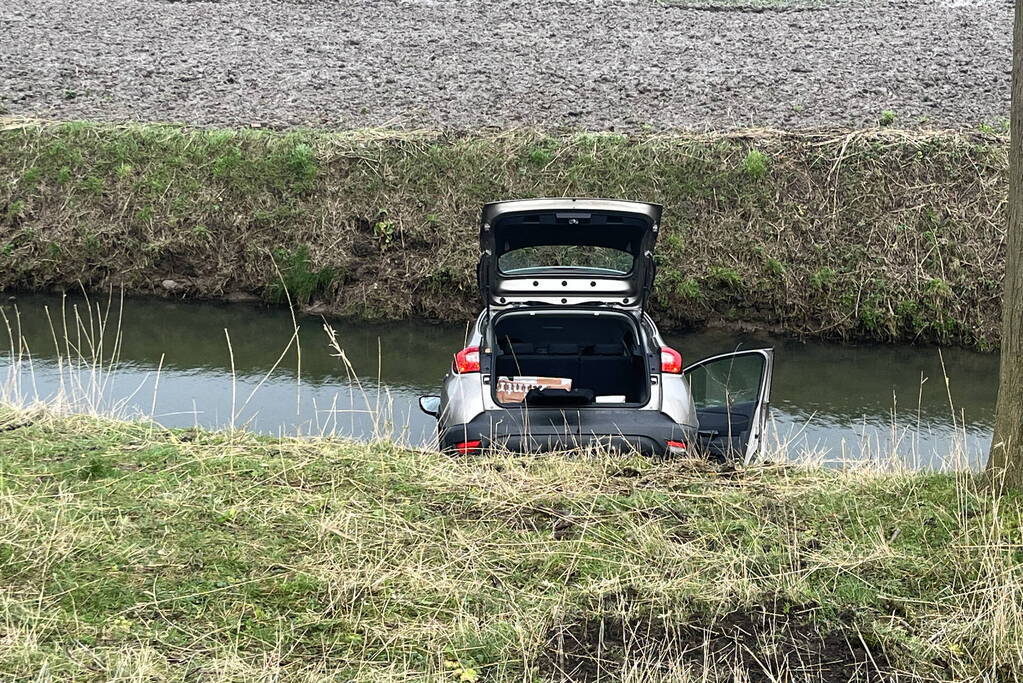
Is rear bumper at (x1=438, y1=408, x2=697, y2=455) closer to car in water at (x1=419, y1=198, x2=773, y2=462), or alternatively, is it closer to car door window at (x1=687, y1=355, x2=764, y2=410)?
car in water at (x1=419, y1=198, x2=773, y2=462)

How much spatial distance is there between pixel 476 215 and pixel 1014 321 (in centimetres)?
1009

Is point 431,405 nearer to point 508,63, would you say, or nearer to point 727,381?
point 727,381

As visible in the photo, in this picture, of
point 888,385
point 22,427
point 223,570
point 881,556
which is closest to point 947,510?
point 881,556

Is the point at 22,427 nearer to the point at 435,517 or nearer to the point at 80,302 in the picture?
the point at 435,517

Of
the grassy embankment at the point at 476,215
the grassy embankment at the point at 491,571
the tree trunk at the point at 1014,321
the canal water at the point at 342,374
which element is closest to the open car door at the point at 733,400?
the canal water at the point at 342,374

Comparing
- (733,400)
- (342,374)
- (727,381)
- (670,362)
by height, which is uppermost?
(670,362)

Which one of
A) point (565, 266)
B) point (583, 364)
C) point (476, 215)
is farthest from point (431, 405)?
point (476, 215)

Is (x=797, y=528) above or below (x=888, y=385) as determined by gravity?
above

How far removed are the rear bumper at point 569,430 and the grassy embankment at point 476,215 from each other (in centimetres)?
692

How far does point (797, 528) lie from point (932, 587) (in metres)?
0.67

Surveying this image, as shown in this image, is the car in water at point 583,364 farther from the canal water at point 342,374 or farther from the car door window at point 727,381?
the canal water at point 342,374

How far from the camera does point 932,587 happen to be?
3818mm

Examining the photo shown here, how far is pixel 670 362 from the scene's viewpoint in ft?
22.2

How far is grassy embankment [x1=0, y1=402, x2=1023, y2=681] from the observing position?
3312mm
